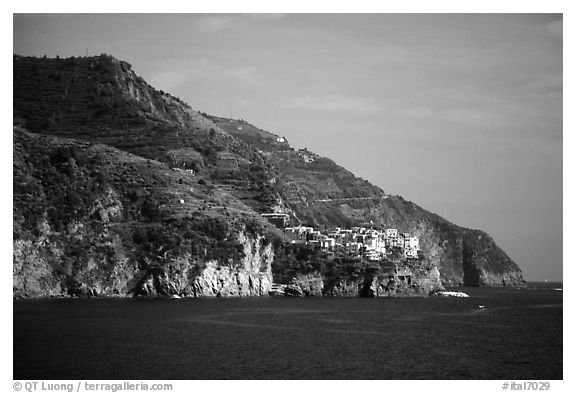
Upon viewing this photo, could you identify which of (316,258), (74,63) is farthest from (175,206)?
(74,63)

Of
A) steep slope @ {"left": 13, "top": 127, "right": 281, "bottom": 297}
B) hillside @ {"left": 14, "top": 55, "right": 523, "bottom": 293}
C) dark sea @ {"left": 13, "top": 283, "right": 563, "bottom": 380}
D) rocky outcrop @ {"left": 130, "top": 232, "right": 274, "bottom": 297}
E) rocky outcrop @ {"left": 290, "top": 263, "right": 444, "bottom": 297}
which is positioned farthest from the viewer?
rocky outcrop @ {"left": 290, "top": 263, "right": 444, "bottom": 297}

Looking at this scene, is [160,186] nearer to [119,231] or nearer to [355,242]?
[119,231]

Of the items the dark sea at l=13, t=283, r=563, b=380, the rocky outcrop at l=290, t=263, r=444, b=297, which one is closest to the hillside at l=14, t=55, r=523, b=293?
the rocky outcrop at l=290, t=263, r=444, b=297

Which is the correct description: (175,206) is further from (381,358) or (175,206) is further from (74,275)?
(381,358)

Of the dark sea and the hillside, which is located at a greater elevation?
the hillside

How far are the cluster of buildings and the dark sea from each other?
2215 centimetres

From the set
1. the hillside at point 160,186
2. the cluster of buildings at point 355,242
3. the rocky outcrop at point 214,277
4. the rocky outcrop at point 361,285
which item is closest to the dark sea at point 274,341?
the rocky outcrop at point 214,277

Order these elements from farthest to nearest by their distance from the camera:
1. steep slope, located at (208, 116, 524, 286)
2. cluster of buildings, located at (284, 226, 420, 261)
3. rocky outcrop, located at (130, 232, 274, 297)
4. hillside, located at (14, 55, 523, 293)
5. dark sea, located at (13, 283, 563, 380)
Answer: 1. steep slope, located at (208, 116, 524, 286)
2. cluster of buildings, located at (284, 226, 420, 261)
3. hillside, located at (14, 55, 523, 293)
4. rocky outcrop, located at (130, 232, 274, 297)
5. dark sea, located at (13, 283, 563, 380)

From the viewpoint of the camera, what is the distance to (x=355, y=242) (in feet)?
377

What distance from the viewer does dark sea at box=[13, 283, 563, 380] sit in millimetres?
44875

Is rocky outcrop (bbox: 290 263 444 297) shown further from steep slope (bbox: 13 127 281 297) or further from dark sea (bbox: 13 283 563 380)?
dark sea (bbox: 13 283 563 380)

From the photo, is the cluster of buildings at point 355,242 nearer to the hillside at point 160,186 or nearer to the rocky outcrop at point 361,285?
the rocky outcrop at point 361,285

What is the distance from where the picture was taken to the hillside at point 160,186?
93.1 m

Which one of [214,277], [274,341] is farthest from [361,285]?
[274,341]
